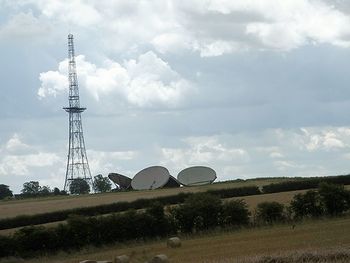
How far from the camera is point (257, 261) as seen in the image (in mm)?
22891

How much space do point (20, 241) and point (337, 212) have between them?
24118 millimetres

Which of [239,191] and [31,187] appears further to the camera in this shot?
[31,187]

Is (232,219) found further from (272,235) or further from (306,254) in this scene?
(306,254)

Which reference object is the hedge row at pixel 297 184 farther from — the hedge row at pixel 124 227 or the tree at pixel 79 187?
the tree at pixel 79 187

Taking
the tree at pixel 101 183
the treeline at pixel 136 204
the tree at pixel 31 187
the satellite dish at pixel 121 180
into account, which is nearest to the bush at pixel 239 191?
the treeline at pixel 136 204

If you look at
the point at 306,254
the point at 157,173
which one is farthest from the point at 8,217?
the point at 306,254

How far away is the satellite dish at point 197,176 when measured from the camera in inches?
4466

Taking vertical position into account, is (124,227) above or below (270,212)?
below

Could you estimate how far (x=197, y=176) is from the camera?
11450cm

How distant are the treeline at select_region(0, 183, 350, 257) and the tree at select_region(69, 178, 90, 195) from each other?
3111 inches

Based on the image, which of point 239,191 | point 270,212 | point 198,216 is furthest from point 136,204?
point 270,212

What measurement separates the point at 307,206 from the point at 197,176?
201 feet

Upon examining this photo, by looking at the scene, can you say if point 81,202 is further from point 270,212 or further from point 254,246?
point 254,246

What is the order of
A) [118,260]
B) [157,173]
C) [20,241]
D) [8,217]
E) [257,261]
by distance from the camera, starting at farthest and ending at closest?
1. [157,173]
2. [8,217]
3. [20,241]
4. [118,260]
5. [257,261]
